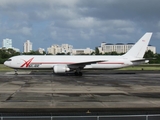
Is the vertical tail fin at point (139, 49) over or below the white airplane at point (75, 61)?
over

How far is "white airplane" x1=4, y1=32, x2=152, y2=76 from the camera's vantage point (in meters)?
41.0

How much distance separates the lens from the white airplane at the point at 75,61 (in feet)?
A: 135

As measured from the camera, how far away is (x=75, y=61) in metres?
43.0

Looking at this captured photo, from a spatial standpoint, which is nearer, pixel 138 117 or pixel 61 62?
pixel 138 117

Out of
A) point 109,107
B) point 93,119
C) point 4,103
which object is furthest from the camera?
point 4,103

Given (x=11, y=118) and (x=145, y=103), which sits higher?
(x=11, y=118)

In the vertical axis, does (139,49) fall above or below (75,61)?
above

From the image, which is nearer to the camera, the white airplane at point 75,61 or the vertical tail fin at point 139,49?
the white airplane at point 75,61

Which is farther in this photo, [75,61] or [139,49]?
[139,49]

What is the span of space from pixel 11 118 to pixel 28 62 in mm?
33485

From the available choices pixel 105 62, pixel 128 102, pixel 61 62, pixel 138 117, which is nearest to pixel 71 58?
pixel 61 62

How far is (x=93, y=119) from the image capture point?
811cm

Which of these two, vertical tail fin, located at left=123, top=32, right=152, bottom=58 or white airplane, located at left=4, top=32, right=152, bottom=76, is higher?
vertical tail fin, located at left=123, top=32, right=152, bottom=58

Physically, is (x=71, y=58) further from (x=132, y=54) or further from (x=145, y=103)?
(x=145, y=103)
